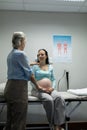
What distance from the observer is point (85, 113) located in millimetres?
3895

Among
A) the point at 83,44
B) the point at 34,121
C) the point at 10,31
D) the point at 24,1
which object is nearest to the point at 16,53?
the point at 34,121

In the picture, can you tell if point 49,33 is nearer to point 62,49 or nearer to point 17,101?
point 62,49

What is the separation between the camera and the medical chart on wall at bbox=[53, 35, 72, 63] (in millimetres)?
4754

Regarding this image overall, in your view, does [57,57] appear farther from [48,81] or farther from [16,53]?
[16,53]

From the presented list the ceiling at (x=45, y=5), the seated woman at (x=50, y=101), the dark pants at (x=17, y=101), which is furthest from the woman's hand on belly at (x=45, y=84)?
the ceiling at (x=45, y=5)

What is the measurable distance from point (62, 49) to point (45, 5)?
101 cm

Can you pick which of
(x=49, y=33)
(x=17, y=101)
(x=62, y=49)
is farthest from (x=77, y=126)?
(x=49, y=33)

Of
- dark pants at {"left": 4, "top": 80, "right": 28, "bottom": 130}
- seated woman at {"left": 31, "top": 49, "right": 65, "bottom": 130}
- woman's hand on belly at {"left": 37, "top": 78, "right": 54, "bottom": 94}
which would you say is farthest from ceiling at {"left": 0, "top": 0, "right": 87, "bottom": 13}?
dark pants at {"left": 4, "top": 80, "right": 28, "bottom": 130}

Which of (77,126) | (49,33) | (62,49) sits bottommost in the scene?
(77,126)

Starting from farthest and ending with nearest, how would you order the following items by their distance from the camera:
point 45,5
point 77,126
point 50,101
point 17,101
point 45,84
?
1. point 45,5
2. point 45,84
3. point 77,126
4. point 50,101
5. point 17,101

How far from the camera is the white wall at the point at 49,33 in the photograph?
4.70 metres

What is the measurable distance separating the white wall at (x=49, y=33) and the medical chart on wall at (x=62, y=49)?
7 centimetres

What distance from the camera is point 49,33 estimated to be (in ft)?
15.6

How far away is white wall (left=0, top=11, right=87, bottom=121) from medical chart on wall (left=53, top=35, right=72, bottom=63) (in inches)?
2.8
